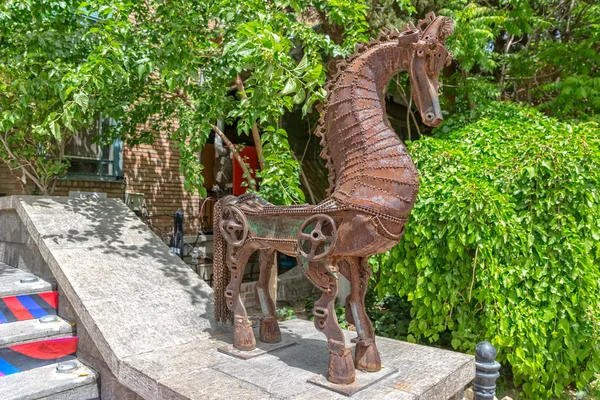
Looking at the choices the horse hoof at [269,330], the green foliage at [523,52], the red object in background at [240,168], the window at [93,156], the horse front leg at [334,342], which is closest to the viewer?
the horse front leg at [334,342]

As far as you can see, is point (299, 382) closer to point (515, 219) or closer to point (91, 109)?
point (515, 219)

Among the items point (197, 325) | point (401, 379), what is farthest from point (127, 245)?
point (401, 379)

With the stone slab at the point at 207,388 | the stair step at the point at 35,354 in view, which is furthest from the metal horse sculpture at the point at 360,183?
the stair step at the point at 35,354

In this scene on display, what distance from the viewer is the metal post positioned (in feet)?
7.97

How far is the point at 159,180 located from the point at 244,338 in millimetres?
6653

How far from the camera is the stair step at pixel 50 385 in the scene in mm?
2753

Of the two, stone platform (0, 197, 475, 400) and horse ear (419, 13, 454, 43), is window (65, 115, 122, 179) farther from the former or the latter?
horse ear (419, 13, 454, 43)

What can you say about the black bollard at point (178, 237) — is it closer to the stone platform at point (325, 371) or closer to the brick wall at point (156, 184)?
the brick wall at point (156, 184)

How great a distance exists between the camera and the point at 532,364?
12.4 feet

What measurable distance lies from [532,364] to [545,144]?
2.07 meters

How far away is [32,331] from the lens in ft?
10.7

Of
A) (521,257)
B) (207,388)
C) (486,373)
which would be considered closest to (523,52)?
(521,257)

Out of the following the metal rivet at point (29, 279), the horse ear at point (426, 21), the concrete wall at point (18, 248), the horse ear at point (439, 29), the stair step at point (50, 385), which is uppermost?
the horse ear at point (426, 21)

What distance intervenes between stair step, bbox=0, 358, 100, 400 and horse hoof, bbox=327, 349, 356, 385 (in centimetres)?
181
